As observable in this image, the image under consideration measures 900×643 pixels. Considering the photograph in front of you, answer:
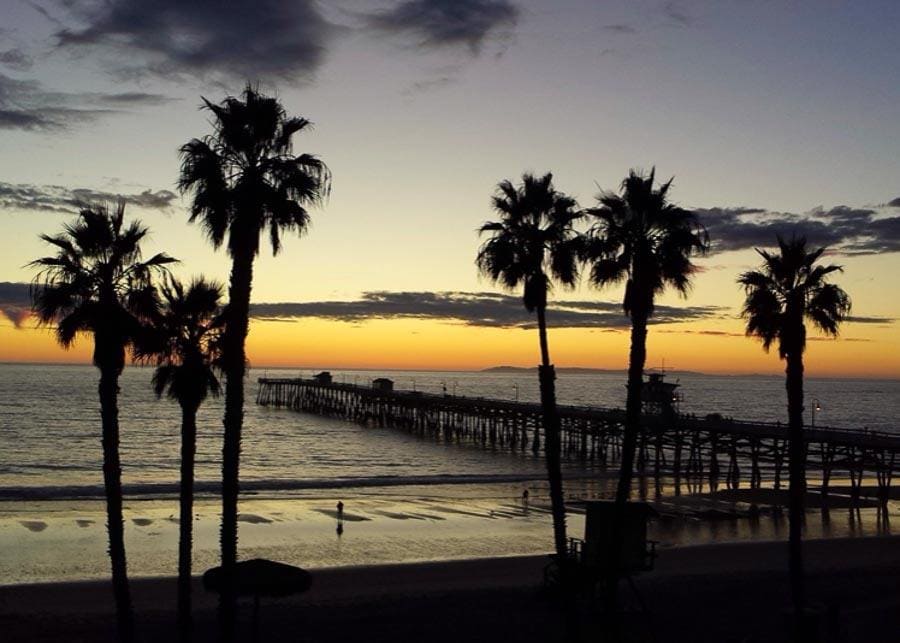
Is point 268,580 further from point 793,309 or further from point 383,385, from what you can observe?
point 383,385

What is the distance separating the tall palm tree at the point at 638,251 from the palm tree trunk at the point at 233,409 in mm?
7665

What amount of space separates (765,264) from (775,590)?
32.4 feet

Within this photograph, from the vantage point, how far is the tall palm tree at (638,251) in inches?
715

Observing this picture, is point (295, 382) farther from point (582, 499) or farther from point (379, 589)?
point (379, 589)

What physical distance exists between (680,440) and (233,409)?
161ft

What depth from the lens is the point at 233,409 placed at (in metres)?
13.6

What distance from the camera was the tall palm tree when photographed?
1816 cm

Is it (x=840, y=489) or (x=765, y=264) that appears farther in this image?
(x=840, y=489)

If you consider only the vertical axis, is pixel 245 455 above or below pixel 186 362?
below

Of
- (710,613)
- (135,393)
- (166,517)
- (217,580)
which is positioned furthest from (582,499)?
(135,393)

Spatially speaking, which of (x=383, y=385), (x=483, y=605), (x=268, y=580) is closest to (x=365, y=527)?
(x=483, y=605)

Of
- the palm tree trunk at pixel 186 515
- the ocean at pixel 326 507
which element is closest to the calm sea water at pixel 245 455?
the ocean at pixel 326 507

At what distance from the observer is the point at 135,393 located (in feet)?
584

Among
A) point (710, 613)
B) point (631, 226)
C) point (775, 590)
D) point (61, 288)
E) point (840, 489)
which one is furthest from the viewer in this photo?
point (840, 489)
